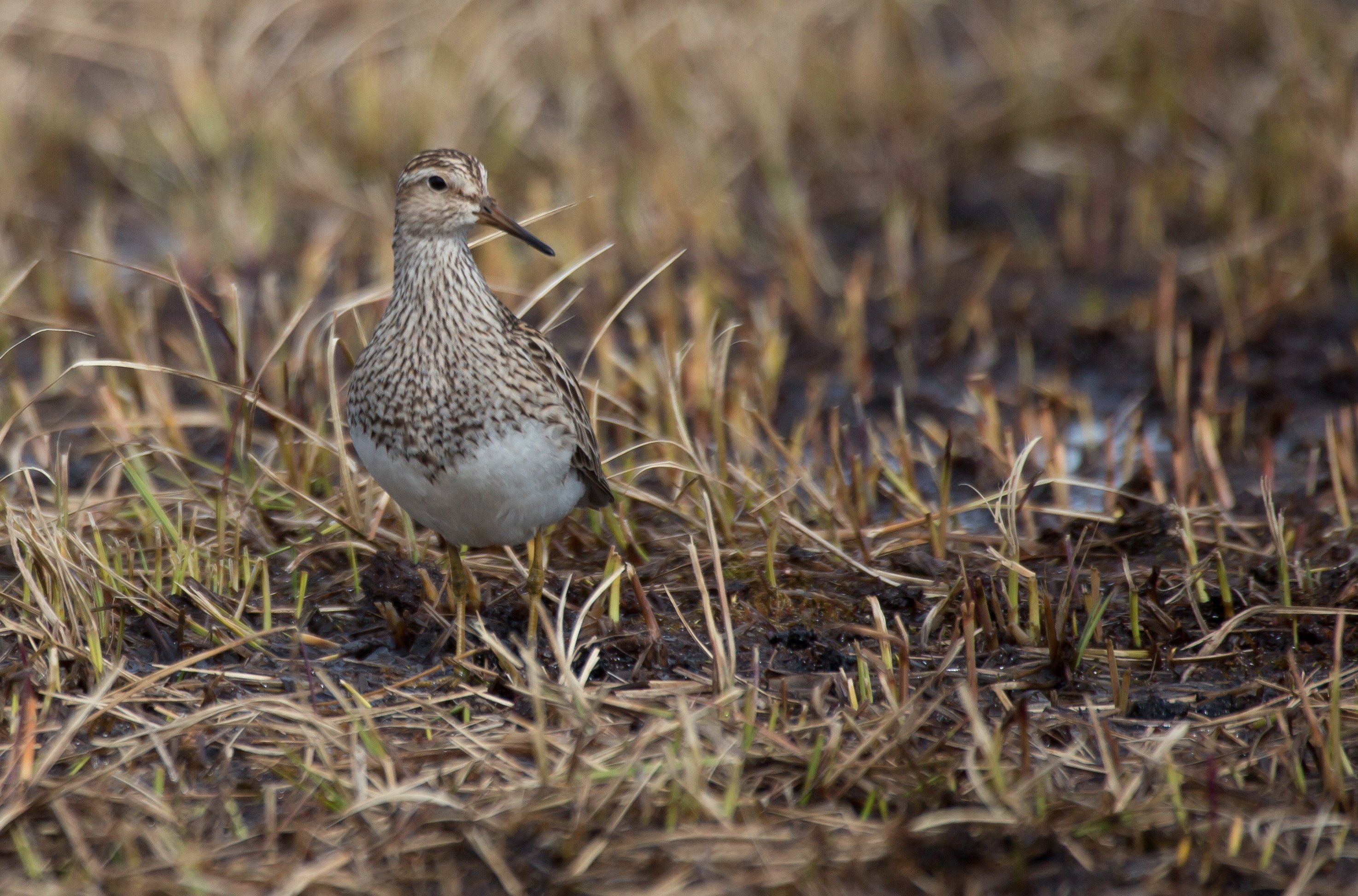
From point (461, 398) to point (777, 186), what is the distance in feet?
14.9

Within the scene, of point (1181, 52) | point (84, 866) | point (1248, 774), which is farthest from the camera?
point (1181, 52)

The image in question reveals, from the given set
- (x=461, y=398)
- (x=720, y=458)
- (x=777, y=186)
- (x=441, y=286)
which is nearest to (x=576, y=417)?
(x=461, y=398)

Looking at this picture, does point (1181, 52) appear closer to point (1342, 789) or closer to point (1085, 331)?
point (1085, 331)

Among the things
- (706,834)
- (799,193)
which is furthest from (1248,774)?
(799,193)

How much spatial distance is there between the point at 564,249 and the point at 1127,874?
5006 millimetres

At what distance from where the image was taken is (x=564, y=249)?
7.95 metres

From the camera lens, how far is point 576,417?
4.94 m

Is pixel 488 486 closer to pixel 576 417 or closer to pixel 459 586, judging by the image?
pixel 576 417

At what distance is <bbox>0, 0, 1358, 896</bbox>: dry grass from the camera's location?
379 cm

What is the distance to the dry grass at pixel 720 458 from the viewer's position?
12.4ft

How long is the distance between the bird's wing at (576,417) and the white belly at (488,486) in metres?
0.10

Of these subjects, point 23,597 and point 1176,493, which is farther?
point 1176,493

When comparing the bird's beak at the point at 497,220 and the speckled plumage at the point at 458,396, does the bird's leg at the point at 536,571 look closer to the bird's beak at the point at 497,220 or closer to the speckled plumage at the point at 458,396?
the speckled plumage at the point at 458,396

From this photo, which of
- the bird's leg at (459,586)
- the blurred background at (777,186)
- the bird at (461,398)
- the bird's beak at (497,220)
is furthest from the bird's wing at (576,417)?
the blurred background at (777,186)
